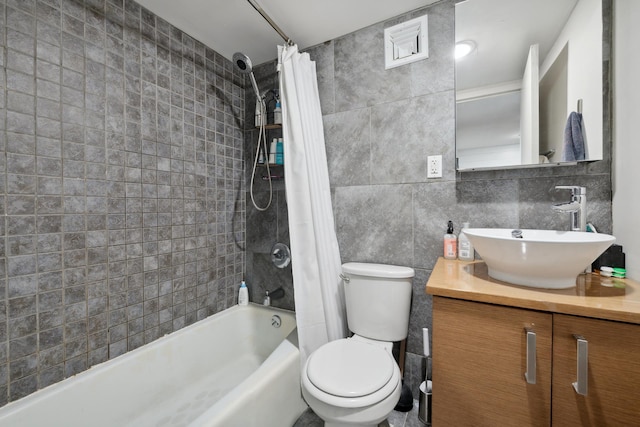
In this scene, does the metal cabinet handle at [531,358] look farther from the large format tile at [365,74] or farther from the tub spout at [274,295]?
the tub spout at [274,295]

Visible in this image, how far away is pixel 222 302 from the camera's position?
1.88 m

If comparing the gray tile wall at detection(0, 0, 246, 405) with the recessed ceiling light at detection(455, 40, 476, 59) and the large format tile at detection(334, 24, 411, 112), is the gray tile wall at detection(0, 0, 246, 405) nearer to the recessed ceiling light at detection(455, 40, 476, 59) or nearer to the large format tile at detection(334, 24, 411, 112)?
the large format tile at detection(334, 24, 411, 112)

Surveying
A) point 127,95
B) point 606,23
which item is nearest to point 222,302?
point 127,95

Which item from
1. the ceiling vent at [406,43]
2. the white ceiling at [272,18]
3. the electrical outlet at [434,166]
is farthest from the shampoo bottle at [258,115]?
the electrical outlet at [434,166]

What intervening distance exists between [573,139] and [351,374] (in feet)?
4.69

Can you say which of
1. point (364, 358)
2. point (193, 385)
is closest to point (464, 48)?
point (364, 358)

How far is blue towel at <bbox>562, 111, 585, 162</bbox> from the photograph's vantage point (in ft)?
3.74

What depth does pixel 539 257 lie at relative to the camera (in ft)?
2.77

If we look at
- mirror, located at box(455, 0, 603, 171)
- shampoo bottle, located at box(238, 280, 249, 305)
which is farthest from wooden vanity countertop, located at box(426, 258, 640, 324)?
shampoo bottle, located at box(238, 280, 249, 305)

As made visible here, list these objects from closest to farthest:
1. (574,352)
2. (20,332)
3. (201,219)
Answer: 1. (574,352)
2. (20,332)
3. (201,219)

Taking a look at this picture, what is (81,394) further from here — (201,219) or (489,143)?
(489,143)

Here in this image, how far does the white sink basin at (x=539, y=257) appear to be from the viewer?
80 centimetres

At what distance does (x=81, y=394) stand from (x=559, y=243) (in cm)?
193

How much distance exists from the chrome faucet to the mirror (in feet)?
0.58
